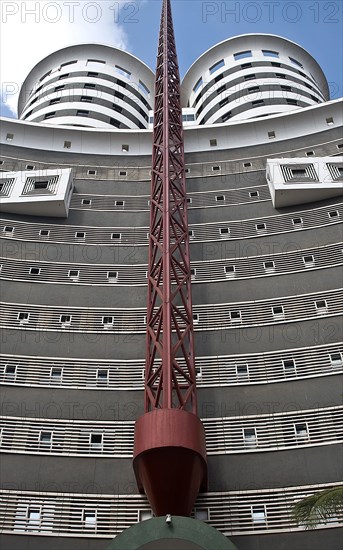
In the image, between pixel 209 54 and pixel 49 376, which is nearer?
pixel 49 376

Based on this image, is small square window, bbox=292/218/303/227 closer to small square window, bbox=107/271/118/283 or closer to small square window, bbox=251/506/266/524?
Result: small square window, bbox=107/271/118/283

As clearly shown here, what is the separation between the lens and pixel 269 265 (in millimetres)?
20125

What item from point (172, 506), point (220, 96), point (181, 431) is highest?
point (220, 96)

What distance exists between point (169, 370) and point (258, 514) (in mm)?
4080

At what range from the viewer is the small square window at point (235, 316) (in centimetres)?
1858

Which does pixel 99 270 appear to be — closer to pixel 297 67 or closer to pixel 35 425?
pixel 35 425

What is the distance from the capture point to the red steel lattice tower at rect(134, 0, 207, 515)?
13.0 metres

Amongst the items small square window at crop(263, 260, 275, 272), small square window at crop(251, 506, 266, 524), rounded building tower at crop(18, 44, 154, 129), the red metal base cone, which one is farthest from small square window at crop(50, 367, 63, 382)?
rounded building tower at crop(18, 44, 154, 129)

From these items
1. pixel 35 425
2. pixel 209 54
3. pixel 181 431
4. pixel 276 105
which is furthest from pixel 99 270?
pixel 209 54

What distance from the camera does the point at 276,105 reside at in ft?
112

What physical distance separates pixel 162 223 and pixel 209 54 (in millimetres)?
26046

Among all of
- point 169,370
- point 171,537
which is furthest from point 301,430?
point 171,537

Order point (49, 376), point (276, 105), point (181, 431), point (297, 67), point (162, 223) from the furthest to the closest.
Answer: point (297, 67) < point (276, 105) < point (162, 223) < point (49, 376) < point (181, 431)

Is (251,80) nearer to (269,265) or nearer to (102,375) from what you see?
(269,265)
